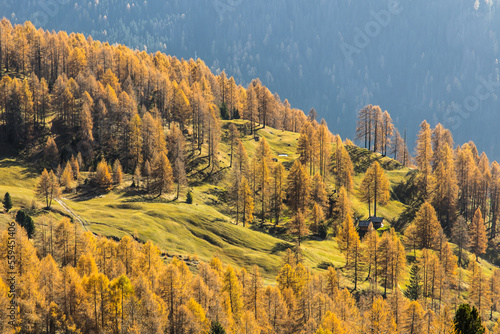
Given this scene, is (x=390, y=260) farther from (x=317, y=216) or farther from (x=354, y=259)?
(x=317, y=216)

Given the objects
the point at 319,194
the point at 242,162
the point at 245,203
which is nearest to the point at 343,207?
the point at 319,194

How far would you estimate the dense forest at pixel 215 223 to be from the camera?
203 feet

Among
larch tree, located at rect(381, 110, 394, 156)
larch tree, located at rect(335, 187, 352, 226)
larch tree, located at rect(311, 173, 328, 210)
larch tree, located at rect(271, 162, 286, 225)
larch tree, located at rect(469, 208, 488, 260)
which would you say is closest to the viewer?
larch tree, located at rect(335, 187, 352, 226)

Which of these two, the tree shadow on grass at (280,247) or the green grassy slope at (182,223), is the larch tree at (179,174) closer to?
the green grassy slope at (182,223)

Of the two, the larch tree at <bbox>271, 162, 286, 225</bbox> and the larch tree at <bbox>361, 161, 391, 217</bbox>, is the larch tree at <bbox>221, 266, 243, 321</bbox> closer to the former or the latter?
the larch tree at <bbox>271, 162, 286, 225</bbox>

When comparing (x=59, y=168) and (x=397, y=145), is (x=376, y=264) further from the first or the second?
(x=397, y=145)

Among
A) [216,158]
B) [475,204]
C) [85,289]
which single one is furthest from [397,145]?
[85,289]

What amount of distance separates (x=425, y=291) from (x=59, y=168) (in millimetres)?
86467

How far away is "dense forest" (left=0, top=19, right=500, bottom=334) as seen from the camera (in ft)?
203

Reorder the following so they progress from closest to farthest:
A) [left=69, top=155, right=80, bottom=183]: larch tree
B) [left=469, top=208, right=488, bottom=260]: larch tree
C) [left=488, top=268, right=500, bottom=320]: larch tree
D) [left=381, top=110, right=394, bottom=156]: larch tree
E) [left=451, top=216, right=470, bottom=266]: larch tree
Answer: [left=488, top=268, right=500, bottom=320]: larch tree
[left=451, top=216, right=470, bottom=266]: larch tree
[left=69, top=155, right=80, bottom=183]: larch tree
[left=469, top=208, right=488, bottom=260]: larch tree
[left=381, top=110, right=394, bottom=156]: larch tree

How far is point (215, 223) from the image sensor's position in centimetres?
9644

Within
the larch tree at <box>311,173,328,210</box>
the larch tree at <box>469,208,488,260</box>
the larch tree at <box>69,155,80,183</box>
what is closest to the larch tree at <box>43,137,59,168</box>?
the larch tree at <box>69,155,80,183</box>

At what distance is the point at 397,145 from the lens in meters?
174

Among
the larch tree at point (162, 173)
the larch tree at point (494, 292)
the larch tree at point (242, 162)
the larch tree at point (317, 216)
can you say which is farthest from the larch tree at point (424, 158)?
the larch tree at point (162, 173)
